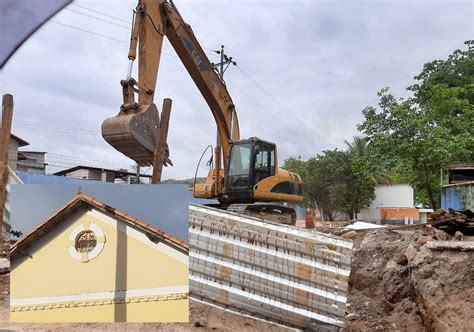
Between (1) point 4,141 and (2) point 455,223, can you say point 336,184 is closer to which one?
(2) point 455,223

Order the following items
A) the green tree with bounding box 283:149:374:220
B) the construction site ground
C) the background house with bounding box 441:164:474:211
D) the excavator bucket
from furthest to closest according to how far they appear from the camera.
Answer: the green tree with bounding box 283:149:374:220 < the background house with bounding box 441:164:474:211 < the excavator bucket < the construction site ground

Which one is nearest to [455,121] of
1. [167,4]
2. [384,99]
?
[384,99]

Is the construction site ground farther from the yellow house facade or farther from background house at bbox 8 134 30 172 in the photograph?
background house at bbox 8 134 30 172

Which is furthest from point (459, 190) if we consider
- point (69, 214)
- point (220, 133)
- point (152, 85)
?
point (69, 214)

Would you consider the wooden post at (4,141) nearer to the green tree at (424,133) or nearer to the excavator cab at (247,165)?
the excavator cab at (247,165)

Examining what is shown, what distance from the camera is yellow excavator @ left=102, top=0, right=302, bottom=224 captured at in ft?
25.3

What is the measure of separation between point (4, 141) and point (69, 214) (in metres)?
0.53

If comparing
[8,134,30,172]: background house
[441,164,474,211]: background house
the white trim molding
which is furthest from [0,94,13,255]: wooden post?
[441,164,474,211]: background house

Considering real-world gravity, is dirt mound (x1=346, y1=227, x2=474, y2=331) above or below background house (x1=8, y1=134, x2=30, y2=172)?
below

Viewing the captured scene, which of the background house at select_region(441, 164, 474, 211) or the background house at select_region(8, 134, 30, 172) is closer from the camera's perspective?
the background house at select_region(8, 134, 30, 172)

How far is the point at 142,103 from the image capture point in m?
7.04

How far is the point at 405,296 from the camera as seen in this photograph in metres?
5.89

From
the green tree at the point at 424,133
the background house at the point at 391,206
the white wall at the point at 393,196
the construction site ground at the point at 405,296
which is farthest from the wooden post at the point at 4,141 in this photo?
the white wall at the point at 393,196

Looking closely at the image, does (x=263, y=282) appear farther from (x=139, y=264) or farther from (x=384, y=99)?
(x=384, y=99)
